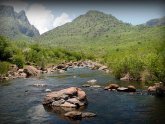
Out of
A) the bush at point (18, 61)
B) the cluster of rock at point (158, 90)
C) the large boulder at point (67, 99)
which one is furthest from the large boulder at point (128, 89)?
the bush at point (18, 61)

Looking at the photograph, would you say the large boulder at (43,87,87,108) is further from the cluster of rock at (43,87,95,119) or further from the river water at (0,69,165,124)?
the river water at (0,69,165,124)

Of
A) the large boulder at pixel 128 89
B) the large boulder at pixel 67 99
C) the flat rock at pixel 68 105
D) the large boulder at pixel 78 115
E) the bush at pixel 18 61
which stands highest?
the bush at pixel 18 61

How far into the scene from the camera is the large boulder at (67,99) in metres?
29.6

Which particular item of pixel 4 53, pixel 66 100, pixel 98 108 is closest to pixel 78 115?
pixel 98 108

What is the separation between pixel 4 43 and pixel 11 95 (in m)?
41.0

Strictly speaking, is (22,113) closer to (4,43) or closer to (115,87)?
(115,87)

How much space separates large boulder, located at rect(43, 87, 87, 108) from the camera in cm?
2964

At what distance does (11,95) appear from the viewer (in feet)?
117

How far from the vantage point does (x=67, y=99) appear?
30797mm

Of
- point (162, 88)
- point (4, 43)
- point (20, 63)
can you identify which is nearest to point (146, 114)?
point (162, 88)

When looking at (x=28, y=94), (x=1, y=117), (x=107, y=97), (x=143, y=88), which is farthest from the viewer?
(x=143, y=88)

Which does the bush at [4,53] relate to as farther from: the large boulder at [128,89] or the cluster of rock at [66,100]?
the cluster of rock at [66,100]

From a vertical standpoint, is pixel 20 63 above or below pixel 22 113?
above

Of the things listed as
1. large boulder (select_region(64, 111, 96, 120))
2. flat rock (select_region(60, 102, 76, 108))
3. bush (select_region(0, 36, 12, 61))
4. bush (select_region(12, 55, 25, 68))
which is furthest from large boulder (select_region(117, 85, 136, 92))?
bush (select_region(0, 36, 12, 61))
